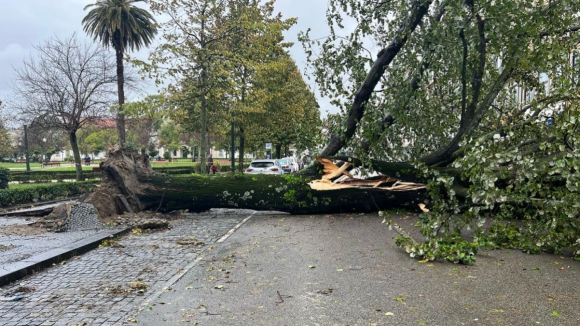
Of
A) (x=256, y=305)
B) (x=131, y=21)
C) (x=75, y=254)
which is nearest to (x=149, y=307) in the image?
(x=256, y=305)

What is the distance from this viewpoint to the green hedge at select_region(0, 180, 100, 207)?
13.7 m

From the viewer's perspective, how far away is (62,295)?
5.12 m

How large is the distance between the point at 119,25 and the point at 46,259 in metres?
18.8

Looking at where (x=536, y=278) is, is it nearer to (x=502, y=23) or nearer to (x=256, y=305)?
(x=256, y=305)

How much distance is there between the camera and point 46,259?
647 cm

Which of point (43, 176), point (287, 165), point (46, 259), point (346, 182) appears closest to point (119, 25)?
point (43, 176)

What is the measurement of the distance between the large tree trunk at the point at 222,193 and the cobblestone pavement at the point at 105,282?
2.57 meters

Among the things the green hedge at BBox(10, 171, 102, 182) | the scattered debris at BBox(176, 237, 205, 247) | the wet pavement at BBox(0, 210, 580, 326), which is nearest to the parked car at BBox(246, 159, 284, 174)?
the green hedge at BBox(10, 171, 102, 182)

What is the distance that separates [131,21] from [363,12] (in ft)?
53.4

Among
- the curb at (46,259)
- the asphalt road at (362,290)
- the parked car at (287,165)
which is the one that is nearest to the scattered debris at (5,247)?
the curb at (46,259)

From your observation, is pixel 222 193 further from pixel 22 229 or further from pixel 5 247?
pixel 5 247

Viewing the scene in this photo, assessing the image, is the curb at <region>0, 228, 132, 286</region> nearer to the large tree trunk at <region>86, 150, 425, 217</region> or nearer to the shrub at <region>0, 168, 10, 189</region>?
the large tree trunk at <region>86, 150, 425, 217</region>

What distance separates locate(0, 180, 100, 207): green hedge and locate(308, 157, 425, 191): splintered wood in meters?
7.15

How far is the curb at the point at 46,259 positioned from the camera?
18.8 ft
